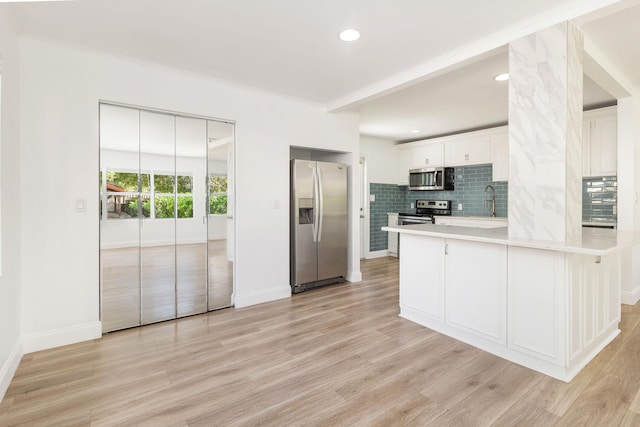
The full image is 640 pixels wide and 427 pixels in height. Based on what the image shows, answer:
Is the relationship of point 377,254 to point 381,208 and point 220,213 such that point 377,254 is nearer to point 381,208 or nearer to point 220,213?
point 381,208

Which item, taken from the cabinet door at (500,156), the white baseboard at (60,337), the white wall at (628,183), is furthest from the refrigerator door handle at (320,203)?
the white wall at (628,183)

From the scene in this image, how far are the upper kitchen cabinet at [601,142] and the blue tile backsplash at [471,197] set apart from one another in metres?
0.28

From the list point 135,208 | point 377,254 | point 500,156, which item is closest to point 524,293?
point 135,208

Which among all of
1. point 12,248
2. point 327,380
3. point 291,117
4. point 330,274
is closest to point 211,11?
point 291,117

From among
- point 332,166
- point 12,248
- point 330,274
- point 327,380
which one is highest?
point 332,166

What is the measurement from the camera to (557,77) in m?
2.33

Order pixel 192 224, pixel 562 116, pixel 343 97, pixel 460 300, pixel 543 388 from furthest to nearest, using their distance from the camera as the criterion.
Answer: pixel 343 97
pixel 192 224
pixel 460 300
pixel 562 116
pixel 543 388

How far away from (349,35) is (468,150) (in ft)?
13.5

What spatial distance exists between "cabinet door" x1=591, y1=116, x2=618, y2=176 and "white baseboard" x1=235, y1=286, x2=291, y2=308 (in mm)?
4426

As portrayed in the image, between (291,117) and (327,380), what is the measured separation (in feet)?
10.0

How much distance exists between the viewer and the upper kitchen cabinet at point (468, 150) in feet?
18.7

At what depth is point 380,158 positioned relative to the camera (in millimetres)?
6898

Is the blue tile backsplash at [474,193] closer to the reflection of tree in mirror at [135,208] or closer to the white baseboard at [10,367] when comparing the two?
the reflection of tree in mirror at [135,208]

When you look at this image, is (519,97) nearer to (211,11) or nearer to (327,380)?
(211,11)
